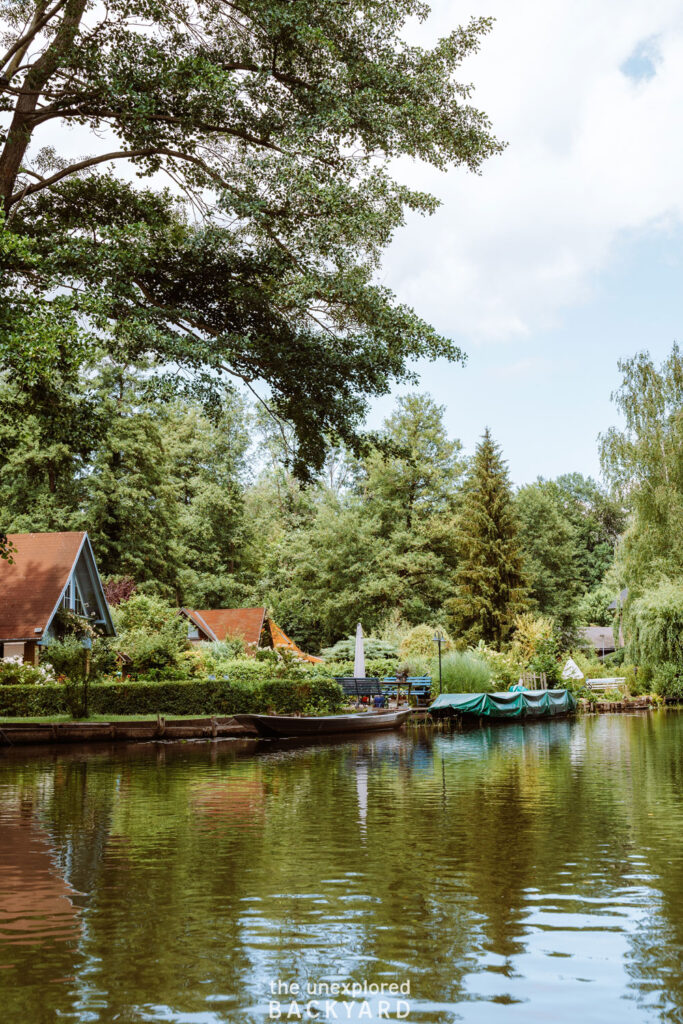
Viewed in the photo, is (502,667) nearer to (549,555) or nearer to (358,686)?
(358,686)

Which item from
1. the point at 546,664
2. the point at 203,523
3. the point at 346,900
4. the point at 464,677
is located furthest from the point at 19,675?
the point at 203,523

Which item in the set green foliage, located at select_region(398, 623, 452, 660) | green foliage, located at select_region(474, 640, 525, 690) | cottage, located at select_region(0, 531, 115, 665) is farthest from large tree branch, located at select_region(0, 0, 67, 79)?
green foliage, located at select_region(398, 623, 452, 660)

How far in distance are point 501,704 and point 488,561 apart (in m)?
17.7

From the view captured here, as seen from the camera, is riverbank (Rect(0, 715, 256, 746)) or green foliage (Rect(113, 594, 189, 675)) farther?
green foliage (Rect(113, 594, 189, 675))

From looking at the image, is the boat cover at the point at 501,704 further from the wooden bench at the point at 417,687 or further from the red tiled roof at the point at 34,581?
the red tiled roof at the point at 34,581

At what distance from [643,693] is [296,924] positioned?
39199 millimetres

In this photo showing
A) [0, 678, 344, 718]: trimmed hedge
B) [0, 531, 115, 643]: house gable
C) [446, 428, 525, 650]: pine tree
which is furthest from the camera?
[446, 428, 525, 650]: pine tree

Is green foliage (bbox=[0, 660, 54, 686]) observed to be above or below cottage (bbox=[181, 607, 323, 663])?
below

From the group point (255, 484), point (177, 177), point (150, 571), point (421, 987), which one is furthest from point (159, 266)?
point (255, 484)

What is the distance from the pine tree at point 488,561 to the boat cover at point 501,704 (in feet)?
39.7

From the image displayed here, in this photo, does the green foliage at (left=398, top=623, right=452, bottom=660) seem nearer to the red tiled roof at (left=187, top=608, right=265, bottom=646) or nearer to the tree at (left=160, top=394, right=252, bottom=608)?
the red tiled roof at (left=187, top=608, right=265, bottom=646)

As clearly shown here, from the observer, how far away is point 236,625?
49438mm

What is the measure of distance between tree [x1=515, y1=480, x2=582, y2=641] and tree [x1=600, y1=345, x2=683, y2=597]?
17.5m

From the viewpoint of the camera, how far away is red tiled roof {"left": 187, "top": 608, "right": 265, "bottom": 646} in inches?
1903
